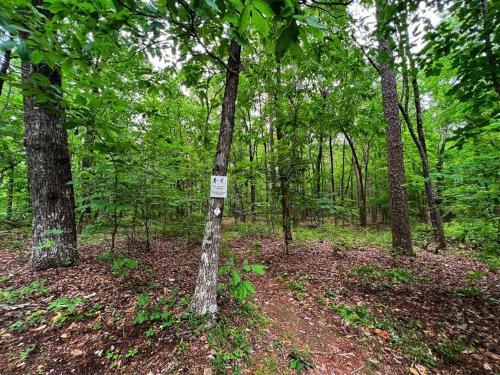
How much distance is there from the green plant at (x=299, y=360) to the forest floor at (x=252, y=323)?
1 cm

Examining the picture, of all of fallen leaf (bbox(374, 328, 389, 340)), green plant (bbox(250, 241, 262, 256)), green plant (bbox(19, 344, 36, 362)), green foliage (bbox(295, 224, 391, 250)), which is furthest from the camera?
green foliage (bbox(295, 224, 391, 250))

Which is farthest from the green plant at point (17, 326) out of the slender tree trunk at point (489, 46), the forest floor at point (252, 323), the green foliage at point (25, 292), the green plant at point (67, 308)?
the slender tree trunk at point (489, 46)

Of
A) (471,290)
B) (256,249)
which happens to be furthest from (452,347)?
(256,249)

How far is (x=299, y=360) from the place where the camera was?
8.76ft

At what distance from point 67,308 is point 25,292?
92cm

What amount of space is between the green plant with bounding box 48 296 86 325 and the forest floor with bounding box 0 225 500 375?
1 cm

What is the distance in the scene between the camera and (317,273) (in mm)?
5082

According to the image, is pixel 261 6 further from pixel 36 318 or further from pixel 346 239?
pixel 346 239

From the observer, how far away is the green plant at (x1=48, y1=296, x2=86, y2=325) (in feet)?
9.91

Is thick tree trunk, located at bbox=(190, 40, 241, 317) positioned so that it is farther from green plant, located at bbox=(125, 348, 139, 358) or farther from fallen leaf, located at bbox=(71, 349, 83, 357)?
fallen leaf, located at bbox=(71, 349, 83, 357)

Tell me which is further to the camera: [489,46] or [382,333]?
[382,333]

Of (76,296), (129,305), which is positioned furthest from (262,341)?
(76,296)

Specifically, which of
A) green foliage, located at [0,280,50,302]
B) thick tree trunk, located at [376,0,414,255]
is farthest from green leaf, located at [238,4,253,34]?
thick tree trunk, located at [376,0,414,255]

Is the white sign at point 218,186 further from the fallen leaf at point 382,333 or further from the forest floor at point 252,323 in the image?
the fallen leaf at point 382,333
